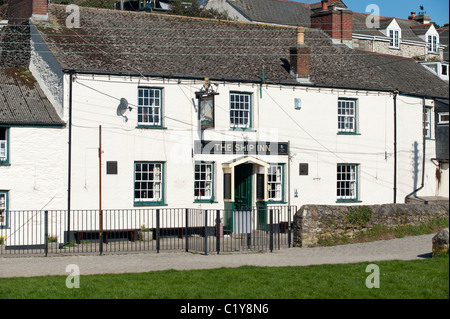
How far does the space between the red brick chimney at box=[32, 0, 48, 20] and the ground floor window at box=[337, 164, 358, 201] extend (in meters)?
13.2

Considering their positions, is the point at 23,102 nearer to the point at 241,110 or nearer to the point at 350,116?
the point at 241,110

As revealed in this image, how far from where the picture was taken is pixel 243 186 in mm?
27156

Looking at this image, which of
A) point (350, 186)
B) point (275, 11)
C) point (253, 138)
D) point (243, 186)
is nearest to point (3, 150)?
point (243, 186)

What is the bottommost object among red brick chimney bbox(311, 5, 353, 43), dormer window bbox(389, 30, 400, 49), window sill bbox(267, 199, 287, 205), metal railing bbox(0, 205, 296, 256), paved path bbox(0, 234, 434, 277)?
paved path bbox(0, 234, 434, 277)

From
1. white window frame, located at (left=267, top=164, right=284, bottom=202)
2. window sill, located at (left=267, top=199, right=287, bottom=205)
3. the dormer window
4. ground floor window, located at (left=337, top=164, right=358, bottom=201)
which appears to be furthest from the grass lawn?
the dormer window

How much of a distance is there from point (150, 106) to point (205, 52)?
424 cm

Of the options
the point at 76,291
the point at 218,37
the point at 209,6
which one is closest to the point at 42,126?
the point at 218,37

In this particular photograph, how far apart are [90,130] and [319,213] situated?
851cm

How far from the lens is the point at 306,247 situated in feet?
69.2

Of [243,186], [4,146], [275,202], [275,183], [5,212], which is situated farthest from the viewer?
[275,183]

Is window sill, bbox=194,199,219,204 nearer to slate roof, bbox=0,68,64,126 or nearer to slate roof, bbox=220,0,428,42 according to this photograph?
slate roof, bbox=0,68,64,126

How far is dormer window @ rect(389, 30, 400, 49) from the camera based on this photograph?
175ft

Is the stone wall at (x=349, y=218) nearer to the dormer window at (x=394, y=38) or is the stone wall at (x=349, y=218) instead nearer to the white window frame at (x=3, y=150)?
the white window frame at (x=3, y=150)
